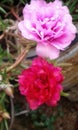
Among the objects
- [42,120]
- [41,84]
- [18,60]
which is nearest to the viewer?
[41,84]

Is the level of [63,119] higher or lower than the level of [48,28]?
lower

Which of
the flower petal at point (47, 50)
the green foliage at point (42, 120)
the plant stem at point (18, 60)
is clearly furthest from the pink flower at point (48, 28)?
the green foliage at point (42, 120)

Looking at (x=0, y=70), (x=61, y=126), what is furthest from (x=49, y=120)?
(x=0, y=70)

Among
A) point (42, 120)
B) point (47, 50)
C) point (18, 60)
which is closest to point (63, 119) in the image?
point (42, 120)

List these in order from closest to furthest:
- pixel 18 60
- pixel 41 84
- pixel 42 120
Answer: pixel 41 84
pixel 18 60
pixel 42 120

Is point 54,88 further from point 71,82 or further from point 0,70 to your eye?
point 71,82

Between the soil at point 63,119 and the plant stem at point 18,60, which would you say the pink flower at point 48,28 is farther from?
the soil at point 63,119

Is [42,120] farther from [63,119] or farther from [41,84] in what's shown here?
[41,84]
